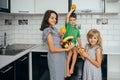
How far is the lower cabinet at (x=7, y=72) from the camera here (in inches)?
68.3

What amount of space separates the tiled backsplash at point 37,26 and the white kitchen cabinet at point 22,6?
0.71 ft

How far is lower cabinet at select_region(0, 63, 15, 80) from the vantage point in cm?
174

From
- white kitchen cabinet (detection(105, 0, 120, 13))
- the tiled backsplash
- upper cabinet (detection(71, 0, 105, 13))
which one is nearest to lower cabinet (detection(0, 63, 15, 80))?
the tiled backsplash

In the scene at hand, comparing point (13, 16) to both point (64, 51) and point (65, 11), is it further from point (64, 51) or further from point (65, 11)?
point (64, 51)

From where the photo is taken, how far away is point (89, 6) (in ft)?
9.10

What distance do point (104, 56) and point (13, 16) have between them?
62.7 inches

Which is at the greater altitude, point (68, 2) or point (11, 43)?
point (68, 2)

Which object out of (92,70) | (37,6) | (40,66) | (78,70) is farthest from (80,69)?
(37,6)

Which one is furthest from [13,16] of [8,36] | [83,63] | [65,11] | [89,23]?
[83,63]

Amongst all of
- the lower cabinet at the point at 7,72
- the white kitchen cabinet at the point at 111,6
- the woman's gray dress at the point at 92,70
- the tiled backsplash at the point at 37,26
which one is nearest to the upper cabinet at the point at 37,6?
the tiled backsplash at the point at 37,26

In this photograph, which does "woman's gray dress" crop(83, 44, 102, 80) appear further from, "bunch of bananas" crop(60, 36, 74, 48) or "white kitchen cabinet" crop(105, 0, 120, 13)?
"white kitchen cabinet" crop(105, 0, 120, 13)

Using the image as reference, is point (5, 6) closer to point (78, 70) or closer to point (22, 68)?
point (22, 68)

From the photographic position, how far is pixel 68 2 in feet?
9.07

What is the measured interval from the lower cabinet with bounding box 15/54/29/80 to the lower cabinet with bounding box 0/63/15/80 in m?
0.12
